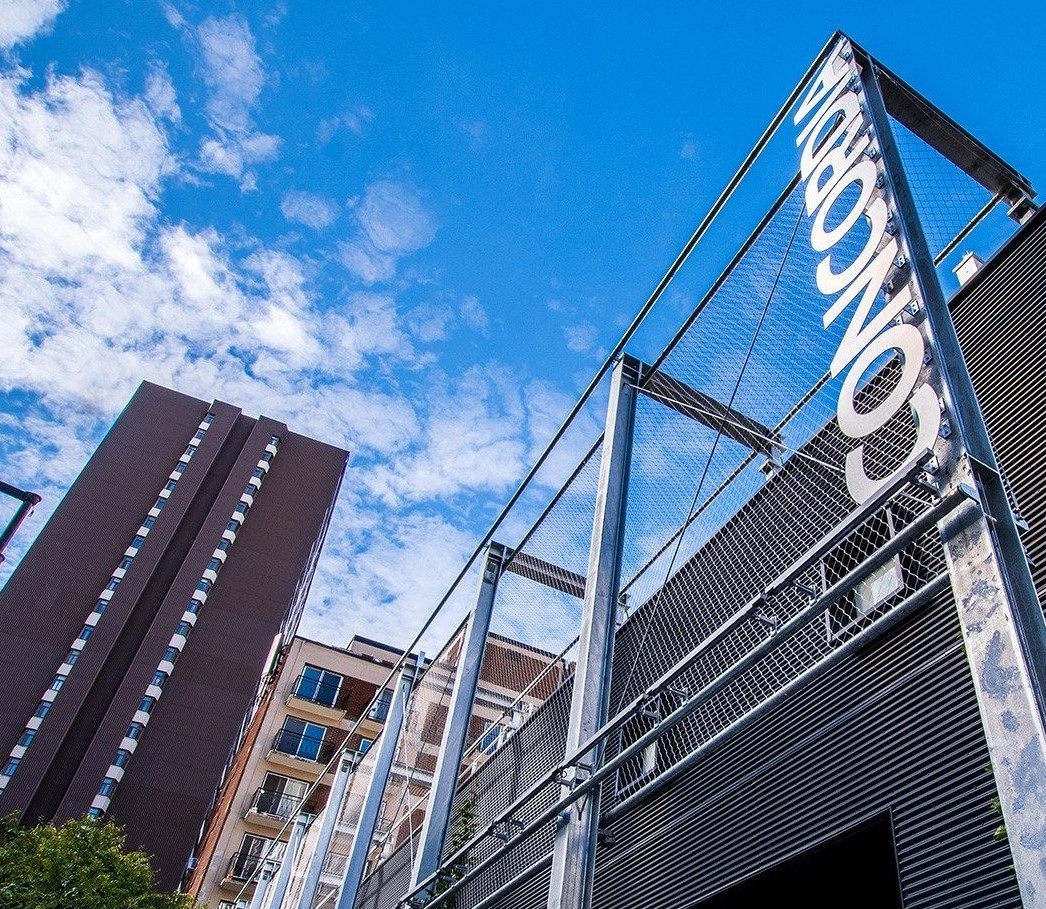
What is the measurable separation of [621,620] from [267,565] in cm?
4425

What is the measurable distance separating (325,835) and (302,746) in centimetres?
2703

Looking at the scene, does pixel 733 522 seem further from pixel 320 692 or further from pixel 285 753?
pixel 320 692

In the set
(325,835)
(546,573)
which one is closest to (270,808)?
(325,835)

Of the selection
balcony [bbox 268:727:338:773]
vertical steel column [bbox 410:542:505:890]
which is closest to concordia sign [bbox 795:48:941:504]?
vertical steel column [bbox 410:542:505:890]

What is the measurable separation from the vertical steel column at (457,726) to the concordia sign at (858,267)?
5.32 metres

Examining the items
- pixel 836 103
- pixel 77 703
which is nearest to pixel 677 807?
pixel 836 103

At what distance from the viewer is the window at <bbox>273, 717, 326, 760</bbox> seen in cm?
3781

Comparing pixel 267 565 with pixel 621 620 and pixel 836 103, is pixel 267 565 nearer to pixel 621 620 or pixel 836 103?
pixel 621 620

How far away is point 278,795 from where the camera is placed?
36.6 m

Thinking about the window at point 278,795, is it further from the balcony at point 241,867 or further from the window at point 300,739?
the balcony at point 241,867

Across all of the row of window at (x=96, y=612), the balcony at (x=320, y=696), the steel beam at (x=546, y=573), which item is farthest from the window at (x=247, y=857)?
the steel beam at (x=546, y=573)

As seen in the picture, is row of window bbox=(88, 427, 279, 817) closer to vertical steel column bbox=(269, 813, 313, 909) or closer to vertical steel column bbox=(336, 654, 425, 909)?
vertical steel column bbox=(269, 813, 313, 909)

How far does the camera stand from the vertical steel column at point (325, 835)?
1273 cm

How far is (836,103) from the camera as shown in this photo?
5031 mm
